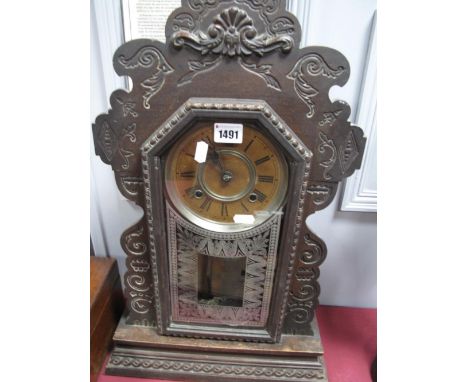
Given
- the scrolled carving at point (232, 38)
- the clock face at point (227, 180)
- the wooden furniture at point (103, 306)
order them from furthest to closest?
the wooden furniture at point (103, 306) → the clock face at point (227, 180) → the scrolled carving at point (232, 38)

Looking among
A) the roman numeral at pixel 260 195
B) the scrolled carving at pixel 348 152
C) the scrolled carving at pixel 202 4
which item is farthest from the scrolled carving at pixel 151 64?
the scrolled carving at pixel 348 152

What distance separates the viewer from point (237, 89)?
77 centimetres

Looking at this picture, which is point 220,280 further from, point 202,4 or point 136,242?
point 202,4

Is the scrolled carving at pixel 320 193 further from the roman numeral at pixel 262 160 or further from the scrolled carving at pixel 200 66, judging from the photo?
the scrolled carving at pixel 200 66

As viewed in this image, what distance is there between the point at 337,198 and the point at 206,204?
525mm

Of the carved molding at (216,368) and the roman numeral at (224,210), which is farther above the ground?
the roman numeral at (224,210)

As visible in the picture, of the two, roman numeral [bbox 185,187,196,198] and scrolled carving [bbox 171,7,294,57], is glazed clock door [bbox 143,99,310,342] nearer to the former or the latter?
roman numeral [bbox 185,187,196,198]

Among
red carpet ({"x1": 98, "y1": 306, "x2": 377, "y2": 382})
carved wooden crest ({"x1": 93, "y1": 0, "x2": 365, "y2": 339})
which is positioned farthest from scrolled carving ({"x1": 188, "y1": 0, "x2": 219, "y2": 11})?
red carpet ({"x1": 98, "y1": 306, "x2": 377, "y2": 382})

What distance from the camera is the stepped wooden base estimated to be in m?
1.05

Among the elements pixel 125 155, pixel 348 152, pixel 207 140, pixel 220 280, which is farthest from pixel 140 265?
pixel 348 152

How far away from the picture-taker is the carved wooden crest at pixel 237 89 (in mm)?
731

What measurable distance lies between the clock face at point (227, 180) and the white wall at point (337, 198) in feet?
1.28

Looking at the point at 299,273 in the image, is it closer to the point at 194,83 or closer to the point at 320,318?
the point at 320,318

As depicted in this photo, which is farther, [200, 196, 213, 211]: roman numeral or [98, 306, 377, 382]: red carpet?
[98, 306, 377, 382]: red carpet
